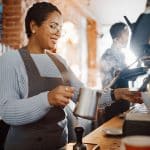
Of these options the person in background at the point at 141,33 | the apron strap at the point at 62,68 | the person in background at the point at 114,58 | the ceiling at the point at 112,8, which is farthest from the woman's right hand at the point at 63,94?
the ceiling at the point at 112,8

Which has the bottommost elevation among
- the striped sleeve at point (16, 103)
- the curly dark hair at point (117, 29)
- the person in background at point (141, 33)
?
the striped sleeve at point (16, 103)

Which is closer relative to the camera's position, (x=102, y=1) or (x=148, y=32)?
(x=148, y=32)

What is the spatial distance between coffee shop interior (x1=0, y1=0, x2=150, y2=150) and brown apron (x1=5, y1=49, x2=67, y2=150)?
161mm

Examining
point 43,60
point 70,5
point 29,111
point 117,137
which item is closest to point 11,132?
point 29,111

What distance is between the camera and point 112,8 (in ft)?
27.0

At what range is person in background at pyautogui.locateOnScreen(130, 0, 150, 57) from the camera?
135cm

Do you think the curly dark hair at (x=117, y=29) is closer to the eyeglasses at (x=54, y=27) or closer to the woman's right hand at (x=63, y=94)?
the eyeglasses at (x=54, y=27)

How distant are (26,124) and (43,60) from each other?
15.4 inches

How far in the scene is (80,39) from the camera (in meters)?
7.92

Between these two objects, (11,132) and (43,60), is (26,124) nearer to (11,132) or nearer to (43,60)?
(11,132)

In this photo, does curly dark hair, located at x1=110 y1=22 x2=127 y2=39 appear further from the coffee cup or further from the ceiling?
the ceiling

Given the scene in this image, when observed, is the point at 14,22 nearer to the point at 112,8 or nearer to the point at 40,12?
the point at 40,12

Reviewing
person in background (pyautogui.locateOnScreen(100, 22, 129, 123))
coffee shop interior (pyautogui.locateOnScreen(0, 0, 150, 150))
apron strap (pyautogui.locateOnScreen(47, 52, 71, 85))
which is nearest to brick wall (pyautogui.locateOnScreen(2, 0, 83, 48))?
coffee shop interior (pyautogui.locateOnScreen(0, 0, 150, 150))

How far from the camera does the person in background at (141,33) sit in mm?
1351
